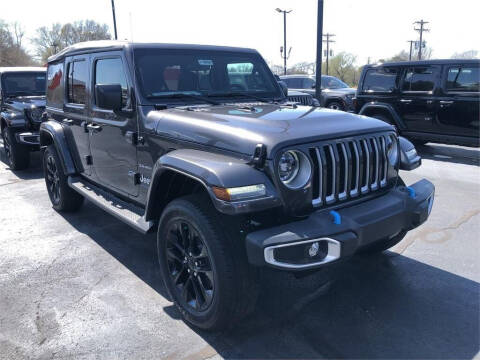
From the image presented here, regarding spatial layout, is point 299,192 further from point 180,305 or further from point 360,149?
point 180,305

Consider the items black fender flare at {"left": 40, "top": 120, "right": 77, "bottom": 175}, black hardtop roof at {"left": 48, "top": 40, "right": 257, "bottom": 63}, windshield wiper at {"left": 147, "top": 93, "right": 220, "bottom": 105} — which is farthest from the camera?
black fender flare at {"left": 40, "top": 120, "right": 77, "bottom": 175}

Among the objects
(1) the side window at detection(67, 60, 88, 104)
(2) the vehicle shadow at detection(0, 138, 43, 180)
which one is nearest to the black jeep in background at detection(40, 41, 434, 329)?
(1) the side window at detection(67, 60, 88, 104)

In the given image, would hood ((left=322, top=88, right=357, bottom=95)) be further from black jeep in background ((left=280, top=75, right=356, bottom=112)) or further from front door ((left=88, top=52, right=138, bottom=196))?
front door ((left=88, top=52, right=138, bottom=196))

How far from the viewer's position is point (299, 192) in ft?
8.39

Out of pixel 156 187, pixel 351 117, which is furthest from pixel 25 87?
pixel 351 117

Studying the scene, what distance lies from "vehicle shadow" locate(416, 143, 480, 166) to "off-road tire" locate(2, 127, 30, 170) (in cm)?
797

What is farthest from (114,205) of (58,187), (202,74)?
(58,187)

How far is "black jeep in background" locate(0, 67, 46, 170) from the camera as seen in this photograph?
25.8 ft

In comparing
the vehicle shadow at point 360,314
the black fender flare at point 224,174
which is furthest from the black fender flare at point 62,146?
the black fender flare at point 224,174

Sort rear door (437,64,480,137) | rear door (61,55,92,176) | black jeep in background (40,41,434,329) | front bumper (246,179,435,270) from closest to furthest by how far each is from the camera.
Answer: front bumper (246,179,435,270) → black jeep in background (40,41,434,329) → rear door (61,55,92,176) → rear door (437,64,480,137)

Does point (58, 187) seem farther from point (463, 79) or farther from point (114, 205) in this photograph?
point (463, 79)

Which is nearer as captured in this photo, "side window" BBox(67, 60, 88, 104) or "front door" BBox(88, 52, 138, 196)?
"front door" BBox(88, 52, 138, 196)

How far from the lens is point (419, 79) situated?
9023 mm

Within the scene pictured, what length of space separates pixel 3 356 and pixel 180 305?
1154 millimetres
